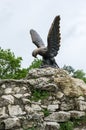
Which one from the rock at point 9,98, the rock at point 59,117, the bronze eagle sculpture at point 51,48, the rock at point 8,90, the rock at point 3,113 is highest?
the bronze eagle sculpture at point 51,48

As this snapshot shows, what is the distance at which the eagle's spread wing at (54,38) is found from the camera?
12.9m

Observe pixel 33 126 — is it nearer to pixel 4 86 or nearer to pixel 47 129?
pixel 47 129

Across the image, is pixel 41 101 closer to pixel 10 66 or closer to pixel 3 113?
pixel 3 113

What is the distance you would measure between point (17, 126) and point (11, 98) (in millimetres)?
898

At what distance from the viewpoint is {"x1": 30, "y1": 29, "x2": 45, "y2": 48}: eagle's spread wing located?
13.5 m

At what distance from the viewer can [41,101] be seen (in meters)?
12.1

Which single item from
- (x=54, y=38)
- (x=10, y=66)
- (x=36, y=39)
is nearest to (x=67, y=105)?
(x=54, y=38)

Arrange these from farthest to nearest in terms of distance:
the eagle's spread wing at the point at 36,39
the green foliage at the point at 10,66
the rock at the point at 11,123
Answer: the green foliage at the point at 10,66, the eagle's spread wing at the point at 36,39, the rock at the point at 11,123

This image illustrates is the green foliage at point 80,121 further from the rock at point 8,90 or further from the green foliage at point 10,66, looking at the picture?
the green foliage at point 10,66

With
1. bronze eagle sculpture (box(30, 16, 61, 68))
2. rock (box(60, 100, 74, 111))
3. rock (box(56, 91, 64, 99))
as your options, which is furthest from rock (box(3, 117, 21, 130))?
bronze eagle sculpture (box(30, 16, 61, 68))

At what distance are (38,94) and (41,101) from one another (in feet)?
0.64

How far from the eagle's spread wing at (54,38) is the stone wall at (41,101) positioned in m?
0.63

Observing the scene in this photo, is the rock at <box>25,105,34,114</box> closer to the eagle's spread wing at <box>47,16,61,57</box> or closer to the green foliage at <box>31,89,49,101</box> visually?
the green foliage at <box>31,89,49,101</box>

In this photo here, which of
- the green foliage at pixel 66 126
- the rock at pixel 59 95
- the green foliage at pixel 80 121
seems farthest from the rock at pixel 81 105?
the green foliage at pixel 66 126
